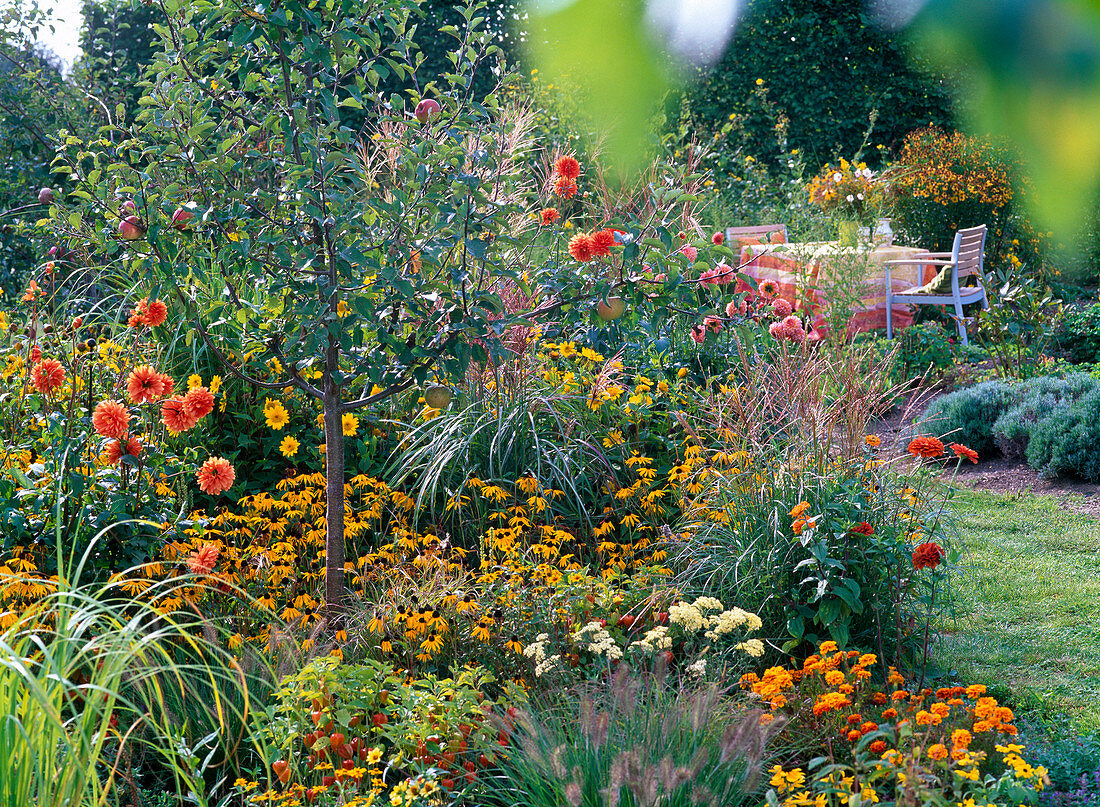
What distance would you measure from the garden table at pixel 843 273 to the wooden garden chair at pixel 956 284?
0.11m

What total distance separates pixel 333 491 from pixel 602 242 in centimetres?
108

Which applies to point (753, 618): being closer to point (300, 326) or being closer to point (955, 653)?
point (955, 653)

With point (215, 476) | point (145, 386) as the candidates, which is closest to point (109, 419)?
point (145, 386)

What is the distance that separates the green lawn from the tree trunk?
1922 millimetres

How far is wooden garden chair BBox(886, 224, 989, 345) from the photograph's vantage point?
284 inches

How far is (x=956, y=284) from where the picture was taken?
24.2 ft

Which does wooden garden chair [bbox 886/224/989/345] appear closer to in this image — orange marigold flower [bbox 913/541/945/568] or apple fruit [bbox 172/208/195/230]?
orange marigold flower [bbox 913/541/945/568]

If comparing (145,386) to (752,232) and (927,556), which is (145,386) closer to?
(927,556)

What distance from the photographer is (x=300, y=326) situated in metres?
2.62

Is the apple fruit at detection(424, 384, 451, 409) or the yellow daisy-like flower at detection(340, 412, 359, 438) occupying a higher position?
the apple fruit at detection(424, 384, 451, 409)

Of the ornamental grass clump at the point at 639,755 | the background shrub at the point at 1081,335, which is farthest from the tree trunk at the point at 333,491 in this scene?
the background shrub at the point at 1081,335

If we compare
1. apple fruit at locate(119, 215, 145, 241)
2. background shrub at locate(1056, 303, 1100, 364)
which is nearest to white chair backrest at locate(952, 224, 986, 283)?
background shrub at locate(1056, 303, 1100, 364)

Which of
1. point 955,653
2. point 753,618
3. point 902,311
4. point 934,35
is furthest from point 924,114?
point 934,35

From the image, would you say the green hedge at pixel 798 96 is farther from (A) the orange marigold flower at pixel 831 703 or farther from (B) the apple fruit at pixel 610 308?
(A) the orange marigold flower at pixel 831 703
